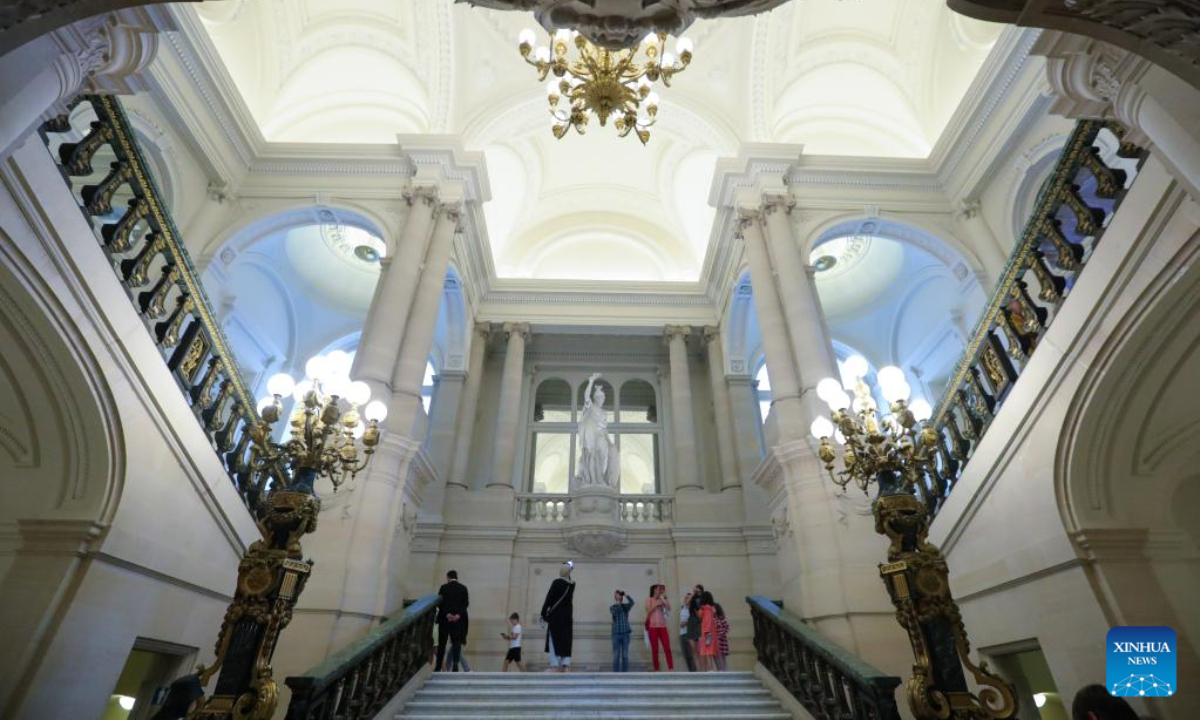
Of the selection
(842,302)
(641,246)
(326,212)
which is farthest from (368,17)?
(842,302)

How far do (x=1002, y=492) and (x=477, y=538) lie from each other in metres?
9.87

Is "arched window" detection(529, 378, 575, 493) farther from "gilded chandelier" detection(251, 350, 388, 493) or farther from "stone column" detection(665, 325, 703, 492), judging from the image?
"gilded chandelier" detection(251, 350, 388, 493)

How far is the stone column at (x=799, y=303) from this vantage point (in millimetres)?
9414

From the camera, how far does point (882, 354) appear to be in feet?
59.7

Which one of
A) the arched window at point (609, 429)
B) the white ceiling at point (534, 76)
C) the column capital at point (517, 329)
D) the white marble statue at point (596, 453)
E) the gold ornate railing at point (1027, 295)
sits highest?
the white ceiling at point (534, 76)

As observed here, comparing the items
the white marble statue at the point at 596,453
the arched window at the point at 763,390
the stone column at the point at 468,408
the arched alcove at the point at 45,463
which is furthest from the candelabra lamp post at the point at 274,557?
the arched window at the point at 763,390

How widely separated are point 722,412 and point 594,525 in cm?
456

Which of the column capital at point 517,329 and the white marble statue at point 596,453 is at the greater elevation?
the column capital at point 517,329

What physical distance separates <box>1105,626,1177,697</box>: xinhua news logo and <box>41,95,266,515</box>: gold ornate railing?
717 cm

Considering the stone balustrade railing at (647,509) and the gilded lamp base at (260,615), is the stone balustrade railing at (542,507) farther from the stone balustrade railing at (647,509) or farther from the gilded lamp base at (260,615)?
the gilded lamp base at (260,615)

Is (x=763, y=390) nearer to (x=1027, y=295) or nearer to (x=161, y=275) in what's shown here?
(x=1027, y=295)

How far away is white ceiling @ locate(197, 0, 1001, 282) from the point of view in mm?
12891

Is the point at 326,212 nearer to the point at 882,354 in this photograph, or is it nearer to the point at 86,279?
the point at 86,279

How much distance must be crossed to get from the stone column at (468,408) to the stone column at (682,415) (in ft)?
Answer: 16.1
